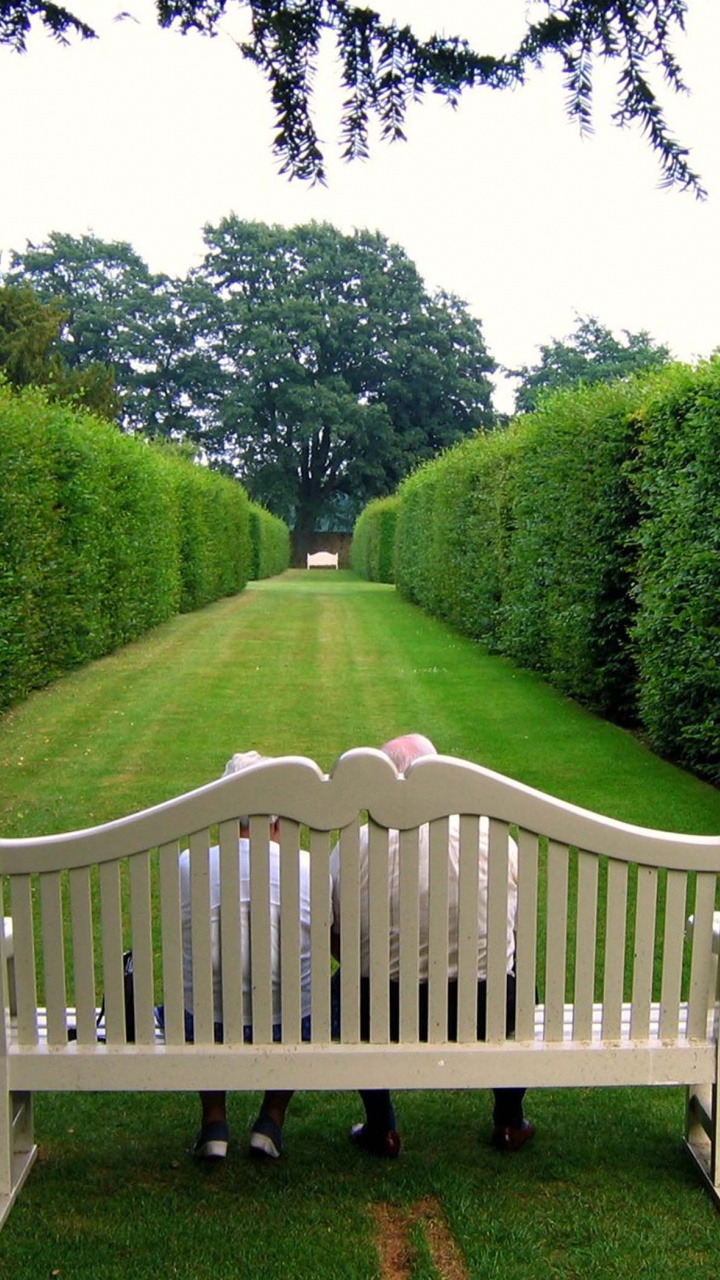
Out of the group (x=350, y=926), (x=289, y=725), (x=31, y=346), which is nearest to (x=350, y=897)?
(x=350, y=926)

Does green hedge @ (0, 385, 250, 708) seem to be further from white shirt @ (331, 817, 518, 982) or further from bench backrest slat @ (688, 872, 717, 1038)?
bench backrest slat @ (688, 872, 717, 1038)

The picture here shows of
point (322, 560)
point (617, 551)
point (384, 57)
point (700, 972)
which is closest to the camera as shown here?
point (700, 972)

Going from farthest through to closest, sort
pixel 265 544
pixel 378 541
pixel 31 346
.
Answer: pixel 265 544, pixel 378 541, pixel 31 346

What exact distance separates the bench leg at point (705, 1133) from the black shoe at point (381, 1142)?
0.73 meters

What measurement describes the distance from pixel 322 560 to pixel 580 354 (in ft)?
59.8

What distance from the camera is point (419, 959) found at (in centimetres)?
253

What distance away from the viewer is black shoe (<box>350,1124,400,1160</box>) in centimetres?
276

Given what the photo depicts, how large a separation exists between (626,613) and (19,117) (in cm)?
680

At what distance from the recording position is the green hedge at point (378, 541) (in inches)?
1261

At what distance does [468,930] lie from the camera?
8.05 ft

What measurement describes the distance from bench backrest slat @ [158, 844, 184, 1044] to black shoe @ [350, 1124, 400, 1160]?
0.64 metres

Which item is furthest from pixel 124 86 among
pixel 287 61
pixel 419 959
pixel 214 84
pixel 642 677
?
pixel 642 677

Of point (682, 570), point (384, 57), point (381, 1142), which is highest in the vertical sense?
point (384, 57)

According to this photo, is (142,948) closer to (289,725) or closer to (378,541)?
(289,725)
